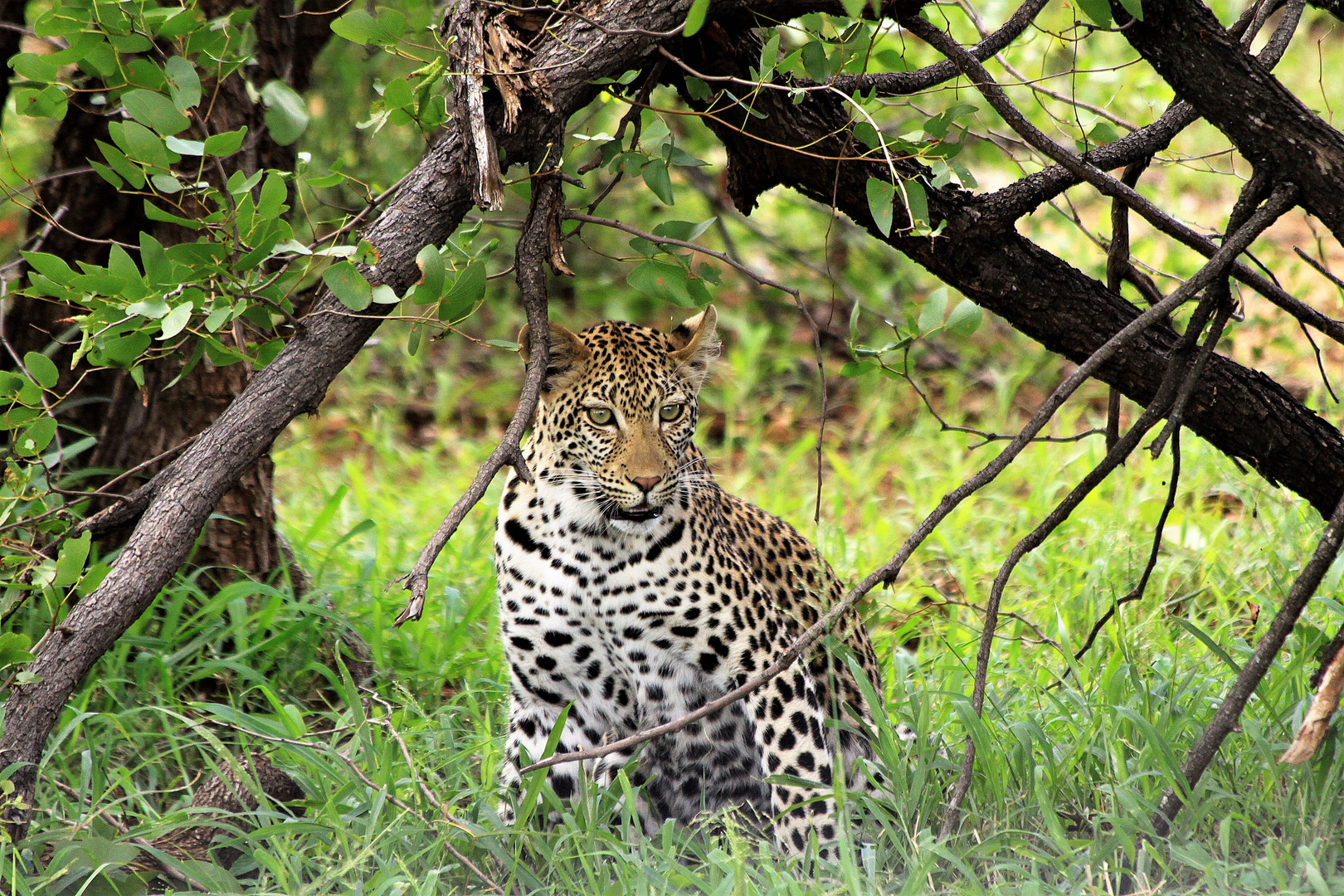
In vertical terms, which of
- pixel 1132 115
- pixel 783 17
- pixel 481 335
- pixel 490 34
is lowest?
pixel 481 335

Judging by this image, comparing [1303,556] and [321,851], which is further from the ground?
[1303,556]

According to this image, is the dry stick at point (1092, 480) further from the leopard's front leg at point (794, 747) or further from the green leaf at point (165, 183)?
the green leaf at point (165, 183)

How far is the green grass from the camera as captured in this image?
305 centimetres

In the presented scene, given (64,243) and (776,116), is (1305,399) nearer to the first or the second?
(776,116)

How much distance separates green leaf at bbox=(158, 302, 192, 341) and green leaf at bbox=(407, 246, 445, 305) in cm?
46

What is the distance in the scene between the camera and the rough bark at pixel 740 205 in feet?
9.25

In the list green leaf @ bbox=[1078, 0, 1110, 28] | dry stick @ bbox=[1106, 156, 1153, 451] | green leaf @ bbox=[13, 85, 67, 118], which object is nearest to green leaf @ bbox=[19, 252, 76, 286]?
green leaf @ bbox=[13, 85, 67, 118]

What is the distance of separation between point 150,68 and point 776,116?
5.10 ft

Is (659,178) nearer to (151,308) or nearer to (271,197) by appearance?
(271,197)

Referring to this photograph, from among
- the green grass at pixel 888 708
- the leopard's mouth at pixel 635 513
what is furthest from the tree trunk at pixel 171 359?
the leopard's mouth at pixel 635 513

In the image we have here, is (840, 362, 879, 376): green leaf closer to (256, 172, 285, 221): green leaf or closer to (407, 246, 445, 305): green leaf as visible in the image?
(407, 246, 445, 305): green leaf

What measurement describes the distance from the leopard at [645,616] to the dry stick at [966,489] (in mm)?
820

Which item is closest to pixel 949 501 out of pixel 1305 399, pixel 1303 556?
pixel 1303 556

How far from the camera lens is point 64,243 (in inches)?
185
